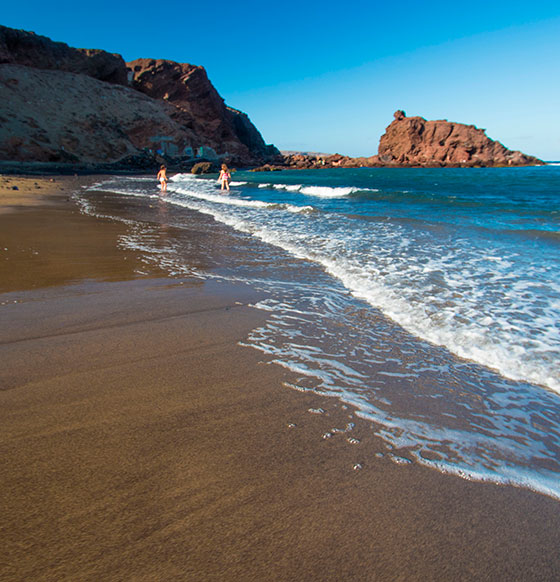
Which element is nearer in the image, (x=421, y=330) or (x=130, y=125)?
(x=421, y=330)

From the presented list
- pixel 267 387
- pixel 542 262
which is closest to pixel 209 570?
pixel 267 387

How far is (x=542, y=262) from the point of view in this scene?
235 inches

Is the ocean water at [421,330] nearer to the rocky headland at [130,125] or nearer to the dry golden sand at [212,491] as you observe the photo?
the dry golden sand at [212,491]

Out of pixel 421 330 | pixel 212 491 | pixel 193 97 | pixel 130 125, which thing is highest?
pixel 193 97

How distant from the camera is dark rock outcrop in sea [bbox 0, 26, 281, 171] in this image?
143ft

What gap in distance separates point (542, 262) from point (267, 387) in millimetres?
5720

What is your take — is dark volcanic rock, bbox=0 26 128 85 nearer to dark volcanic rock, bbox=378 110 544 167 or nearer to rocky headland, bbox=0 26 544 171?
rocky headland, bbox=0 26 544 171

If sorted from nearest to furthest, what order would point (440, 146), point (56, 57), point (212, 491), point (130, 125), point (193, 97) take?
point (212, 491), point (130, 125), point (56, 57), point (193, 97), point (440, 146)

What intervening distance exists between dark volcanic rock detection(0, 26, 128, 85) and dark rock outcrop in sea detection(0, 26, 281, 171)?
0.48ft

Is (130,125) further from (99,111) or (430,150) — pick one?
(430,150)

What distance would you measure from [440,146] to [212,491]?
99.6 metres

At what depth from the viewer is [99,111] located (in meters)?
57.9

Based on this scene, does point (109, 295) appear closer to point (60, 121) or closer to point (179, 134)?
point (60, 121)

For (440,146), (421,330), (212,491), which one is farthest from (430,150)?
(212,491)
